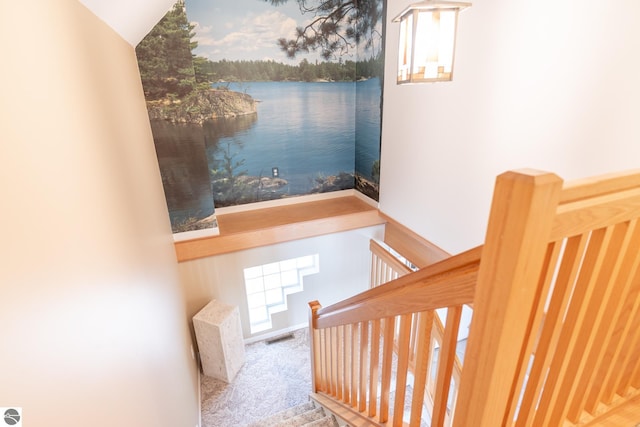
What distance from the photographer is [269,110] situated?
368 cm

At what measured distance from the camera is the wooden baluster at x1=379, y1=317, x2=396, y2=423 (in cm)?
107

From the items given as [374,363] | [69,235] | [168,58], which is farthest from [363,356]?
[168,58]

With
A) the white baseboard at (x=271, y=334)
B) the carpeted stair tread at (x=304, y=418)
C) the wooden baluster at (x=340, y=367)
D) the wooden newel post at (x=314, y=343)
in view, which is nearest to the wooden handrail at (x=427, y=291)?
the wooden baluster at (x=340, y=367)

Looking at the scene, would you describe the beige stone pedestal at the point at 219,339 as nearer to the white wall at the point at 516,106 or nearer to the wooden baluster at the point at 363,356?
the wooden baluster at the point at 363,356

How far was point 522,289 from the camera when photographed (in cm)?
50

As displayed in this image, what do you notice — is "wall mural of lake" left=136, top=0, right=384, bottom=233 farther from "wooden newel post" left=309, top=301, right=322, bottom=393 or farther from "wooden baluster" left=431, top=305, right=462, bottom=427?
"wooden baluster" left=431, top=305, right=462, bottom=427

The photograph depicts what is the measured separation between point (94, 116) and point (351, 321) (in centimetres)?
127

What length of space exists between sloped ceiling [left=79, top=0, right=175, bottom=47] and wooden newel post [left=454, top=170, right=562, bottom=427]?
152 cm

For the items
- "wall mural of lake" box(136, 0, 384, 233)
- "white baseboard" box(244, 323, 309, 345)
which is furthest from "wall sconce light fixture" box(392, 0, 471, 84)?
"white baseboard" box(244, 323, 309, 345)

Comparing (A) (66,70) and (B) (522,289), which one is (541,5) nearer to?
(B) (522,289)

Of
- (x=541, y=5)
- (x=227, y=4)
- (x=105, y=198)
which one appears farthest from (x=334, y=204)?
(x=105, y=198)

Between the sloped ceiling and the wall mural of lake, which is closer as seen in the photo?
the sloped ceiling

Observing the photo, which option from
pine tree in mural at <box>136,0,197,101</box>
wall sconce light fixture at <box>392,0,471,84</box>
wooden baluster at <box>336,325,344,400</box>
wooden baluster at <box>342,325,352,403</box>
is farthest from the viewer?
pine tree in mural at <box>136,0,197,101</box>

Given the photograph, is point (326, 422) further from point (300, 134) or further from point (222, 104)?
point (222, 104)
